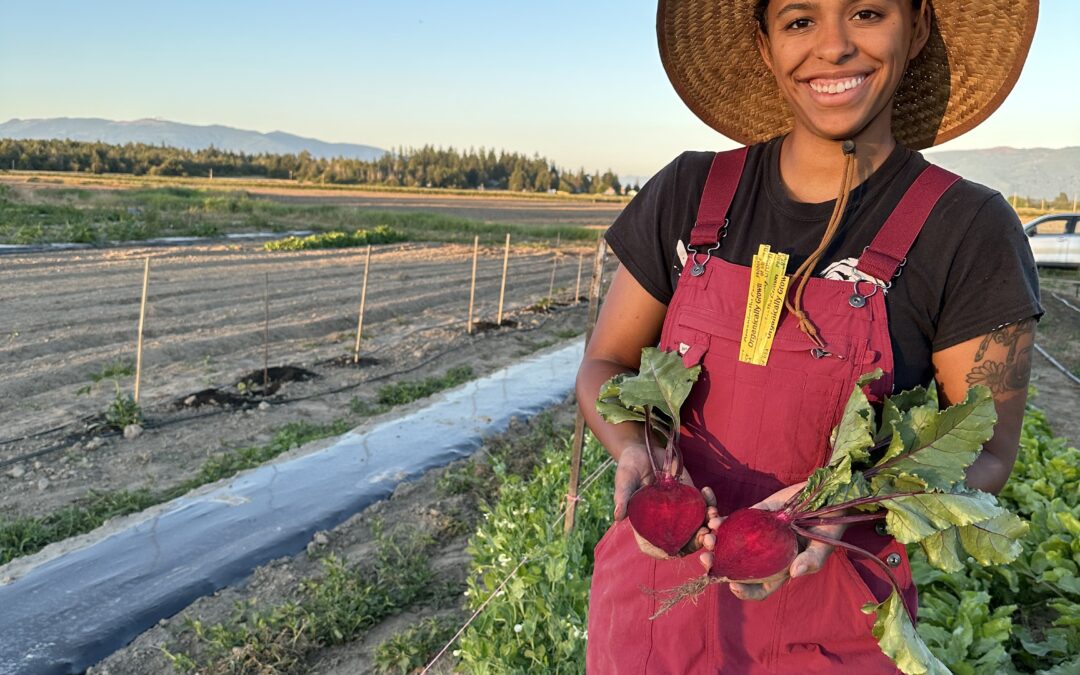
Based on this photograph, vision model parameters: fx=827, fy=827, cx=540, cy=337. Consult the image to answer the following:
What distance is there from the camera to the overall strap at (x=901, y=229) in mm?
1309

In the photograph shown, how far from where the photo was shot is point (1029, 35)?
1526 mm

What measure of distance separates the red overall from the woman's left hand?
5cm

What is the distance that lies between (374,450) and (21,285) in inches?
335

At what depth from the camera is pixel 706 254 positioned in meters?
1.46

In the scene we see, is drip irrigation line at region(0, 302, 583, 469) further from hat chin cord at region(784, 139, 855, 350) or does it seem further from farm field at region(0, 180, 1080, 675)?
hat chin cord at region(784, 139, 855, 350)

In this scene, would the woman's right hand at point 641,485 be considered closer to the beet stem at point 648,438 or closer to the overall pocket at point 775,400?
the beet stem at point 648,438

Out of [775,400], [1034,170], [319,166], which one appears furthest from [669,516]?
[1034,170]

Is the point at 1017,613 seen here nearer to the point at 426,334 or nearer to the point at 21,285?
the point at 426,334

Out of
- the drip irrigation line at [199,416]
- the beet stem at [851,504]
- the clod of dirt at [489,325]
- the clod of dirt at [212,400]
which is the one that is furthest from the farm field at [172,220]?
the beet stem at [851,504]

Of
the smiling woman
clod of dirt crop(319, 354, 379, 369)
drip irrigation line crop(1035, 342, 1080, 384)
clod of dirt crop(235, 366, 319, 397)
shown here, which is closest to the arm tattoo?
the smiling woman

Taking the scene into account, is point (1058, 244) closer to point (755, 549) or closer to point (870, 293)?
point (870, 293)

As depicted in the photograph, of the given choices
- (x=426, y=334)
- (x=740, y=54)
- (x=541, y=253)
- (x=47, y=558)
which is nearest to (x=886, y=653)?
(x=740, y=54)

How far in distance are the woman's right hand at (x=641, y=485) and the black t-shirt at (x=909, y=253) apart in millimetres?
304

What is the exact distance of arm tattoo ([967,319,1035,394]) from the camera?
1.29 m
